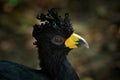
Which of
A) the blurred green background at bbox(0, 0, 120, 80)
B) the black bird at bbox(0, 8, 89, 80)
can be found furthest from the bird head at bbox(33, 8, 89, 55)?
the blurred green background at bbox(0, 0, 120, 80)

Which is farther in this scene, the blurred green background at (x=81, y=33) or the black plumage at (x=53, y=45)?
the blurred green background at (x=81, y=33)

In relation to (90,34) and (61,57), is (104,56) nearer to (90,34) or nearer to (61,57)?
(90,34)

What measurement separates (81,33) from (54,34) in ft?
14.1

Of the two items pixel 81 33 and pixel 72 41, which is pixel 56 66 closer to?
pixel 72 41

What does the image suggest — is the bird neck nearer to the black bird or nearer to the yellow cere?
the black bird

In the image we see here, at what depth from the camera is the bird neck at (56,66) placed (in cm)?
695

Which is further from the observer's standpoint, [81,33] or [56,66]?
[81,33]

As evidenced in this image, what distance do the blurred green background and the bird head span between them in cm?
359

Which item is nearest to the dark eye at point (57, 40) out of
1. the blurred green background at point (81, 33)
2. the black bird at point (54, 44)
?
the black bird at point (54, 44)

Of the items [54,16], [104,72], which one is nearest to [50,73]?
[54,16]

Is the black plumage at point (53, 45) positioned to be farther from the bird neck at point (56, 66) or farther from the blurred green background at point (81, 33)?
the blurred green background at point (81, 33)

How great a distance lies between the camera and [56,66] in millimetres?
6973

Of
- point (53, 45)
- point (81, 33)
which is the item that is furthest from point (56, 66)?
point (81, 33)

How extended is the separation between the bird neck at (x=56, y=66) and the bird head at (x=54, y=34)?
78 millimetres
